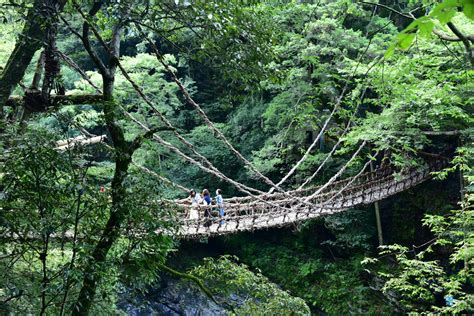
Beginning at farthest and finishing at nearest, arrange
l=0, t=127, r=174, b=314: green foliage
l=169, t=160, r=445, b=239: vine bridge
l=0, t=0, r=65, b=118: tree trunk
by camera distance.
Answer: l=169, t=160, r=445, b=239: vine bridge, l=0, t=0, r=65, b=118: tree trunk, l=0, t=127, r=174, b=314: green foliage

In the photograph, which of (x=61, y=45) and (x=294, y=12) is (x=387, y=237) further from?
(x=61, y=45)

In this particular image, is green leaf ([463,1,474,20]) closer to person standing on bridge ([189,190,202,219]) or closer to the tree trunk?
the tree trunk

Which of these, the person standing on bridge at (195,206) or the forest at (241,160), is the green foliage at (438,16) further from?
the person standing on bridge at (195,206)

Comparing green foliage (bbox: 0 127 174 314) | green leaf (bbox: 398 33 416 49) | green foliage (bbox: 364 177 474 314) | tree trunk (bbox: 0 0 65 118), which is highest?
tree trunk (bbox: 0 0 65 118)

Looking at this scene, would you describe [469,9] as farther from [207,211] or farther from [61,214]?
[207,211]

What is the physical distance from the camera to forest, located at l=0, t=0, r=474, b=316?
6.03 ft

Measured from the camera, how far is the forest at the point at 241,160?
1.84 metres

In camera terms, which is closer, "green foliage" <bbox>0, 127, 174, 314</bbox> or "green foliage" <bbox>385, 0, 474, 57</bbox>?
"green foliage" <bbox>385, 0, 474, 57</bbox>

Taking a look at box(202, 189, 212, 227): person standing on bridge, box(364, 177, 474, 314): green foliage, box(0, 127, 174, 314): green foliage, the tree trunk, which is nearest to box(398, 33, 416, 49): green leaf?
box(0, 127, 174, 314): green foliage

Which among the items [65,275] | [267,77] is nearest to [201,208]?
[267,77]

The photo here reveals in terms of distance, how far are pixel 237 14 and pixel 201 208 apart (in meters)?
3.37

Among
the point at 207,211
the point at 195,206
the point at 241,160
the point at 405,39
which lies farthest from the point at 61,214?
the point at 241,160

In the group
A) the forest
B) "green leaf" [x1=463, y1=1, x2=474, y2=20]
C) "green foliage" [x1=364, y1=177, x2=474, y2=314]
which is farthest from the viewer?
"green foliage" [x1=364, y1=177, x2=474, y2=314]

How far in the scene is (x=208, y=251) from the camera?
357 inches
